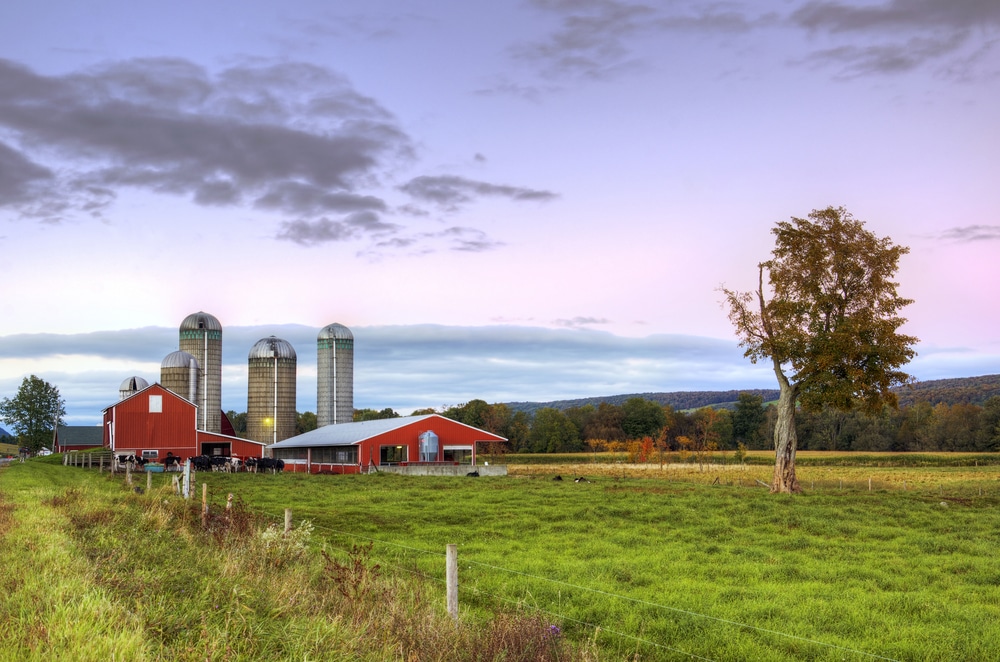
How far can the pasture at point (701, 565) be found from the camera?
11.5m

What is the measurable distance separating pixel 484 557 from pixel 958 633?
9.37 meters

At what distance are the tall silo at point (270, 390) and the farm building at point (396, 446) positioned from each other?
9.14m

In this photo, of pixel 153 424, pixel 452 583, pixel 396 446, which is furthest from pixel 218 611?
pixel 153 424

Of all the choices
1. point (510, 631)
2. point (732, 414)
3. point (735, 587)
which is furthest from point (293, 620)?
point (732, 414)

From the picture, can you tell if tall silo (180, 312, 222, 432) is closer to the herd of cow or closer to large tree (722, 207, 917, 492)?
the herd of cow

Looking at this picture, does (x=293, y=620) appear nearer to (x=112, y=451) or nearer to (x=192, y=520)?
(x=192, y=520)

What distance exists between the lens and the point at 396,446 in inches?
2586

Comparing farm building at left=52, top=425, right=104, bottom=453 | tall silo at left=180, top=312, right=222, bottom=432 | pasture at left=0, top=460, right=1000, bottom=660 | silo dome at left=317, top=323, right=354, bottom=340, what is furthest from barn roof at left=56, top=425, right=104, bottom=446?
pasture at left=0, top=460, right=1000, bottom=660

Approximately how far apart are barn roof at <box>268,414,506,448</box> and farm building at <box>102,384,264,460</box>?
29.2 ft

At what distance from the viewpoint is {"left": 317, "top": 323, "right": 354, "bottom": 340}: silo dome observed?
3226 inches

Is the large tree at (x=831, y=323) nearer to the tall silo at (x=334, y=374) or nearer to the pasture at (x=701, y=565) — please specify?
the pasture at (x=701, y=565)

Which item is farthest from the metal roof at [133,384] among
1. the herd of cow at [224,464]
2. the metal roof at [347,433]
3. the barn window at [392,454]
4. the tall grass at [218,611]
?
the tall grass at [218,611]

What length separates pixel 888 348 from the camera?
3659cm

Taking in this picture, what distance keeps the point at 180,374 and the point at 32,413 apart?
59.1 meters
